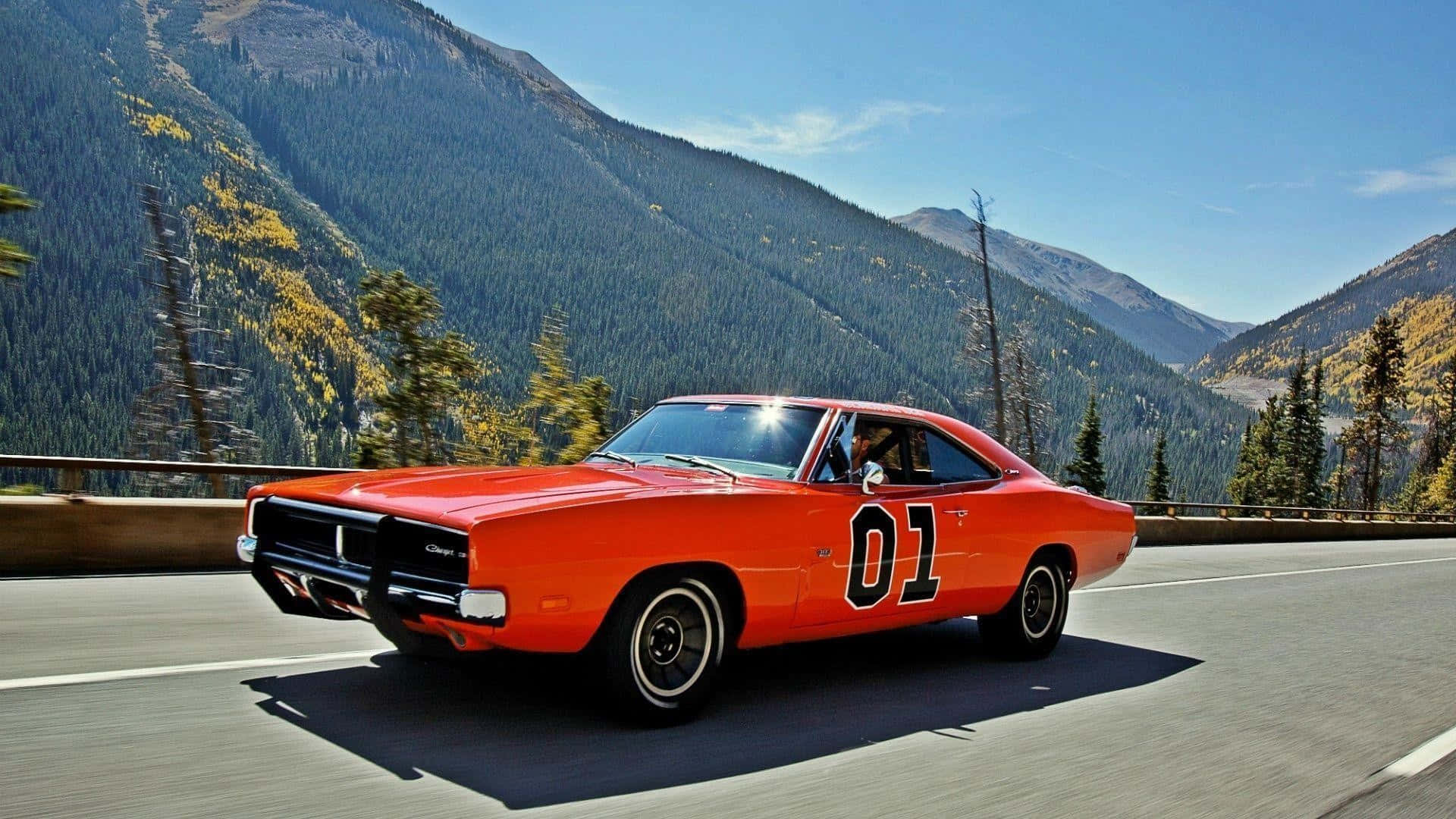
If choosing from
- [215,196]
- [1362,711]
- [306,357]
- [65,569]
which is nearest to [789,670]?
[1362,711]

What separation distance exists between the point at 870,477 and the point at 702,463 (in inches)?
33.6

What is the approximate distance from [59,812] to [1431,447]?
3925 inches

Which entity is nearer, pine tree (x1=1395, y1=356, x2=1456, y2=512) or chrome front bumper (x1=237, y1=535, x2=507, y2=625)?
chrome front bumper (x1=237, y1=535, x2=507, y2=625)

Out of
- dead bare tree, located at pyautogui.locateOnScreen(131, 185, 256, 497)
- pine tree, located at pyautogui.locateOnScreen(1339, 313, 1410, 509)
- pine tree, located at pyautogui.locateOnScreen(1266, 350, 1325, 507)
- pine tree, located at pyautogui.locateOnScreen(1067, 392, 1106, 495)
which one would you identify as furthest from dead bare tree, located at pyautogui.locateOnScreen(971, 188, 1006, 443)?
pine tree, located at pyautogui.locateOnScreen(1266, 350, 1325, 507)

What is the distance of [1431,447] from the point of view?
86.0m

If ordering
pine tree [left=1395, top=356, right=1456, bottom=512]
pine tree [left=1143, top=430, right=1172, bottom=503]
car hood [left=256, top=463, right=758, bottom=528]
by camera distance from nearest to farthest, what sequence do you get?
car hood [left=256, top=463, right=758, bottom=528]
pine tree [left=1395, top=356, right=1456, bottom=512]
pine tree [left=1143, top=430, right=1172, bottom=503]

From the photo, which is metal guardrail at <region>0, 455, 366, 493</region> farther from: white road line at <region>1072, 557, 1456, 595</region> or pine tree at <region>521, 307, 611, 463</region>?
pine tree at <region>521, 307, 611, 463</region>

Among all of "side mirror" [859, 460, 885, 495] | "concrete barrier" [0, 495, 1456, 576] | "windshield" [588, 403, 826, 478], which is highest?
"windshield" [588, 403, 826, 478]

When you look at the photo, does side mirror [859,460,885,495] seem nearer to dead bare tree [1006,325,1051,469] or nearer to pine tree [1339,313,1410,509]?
dead bare tree [1006,325,1051,469]

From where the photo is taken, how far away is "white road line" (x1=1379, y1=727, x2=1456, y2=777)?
16.3ft

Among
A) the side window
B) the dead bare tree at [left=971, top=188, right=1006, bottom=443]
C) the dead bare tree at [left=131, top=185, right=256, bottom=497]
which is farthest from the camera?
the dead bare tree at [left=971, top=188, right=1006, bottom=443]

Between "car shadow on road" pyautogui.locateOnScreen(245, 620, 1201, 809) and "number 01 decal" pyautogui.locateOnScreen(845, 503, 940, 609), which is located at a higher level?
"number 01 decal" pyautogui.locateOnScreen(845, 503, 940, 609)

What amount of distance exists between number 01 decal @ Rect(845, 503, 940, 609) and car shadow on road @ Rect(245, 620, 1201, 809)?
524 millimetres

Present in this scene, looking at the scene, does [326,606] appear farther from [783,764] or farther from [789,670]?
[789,670]
